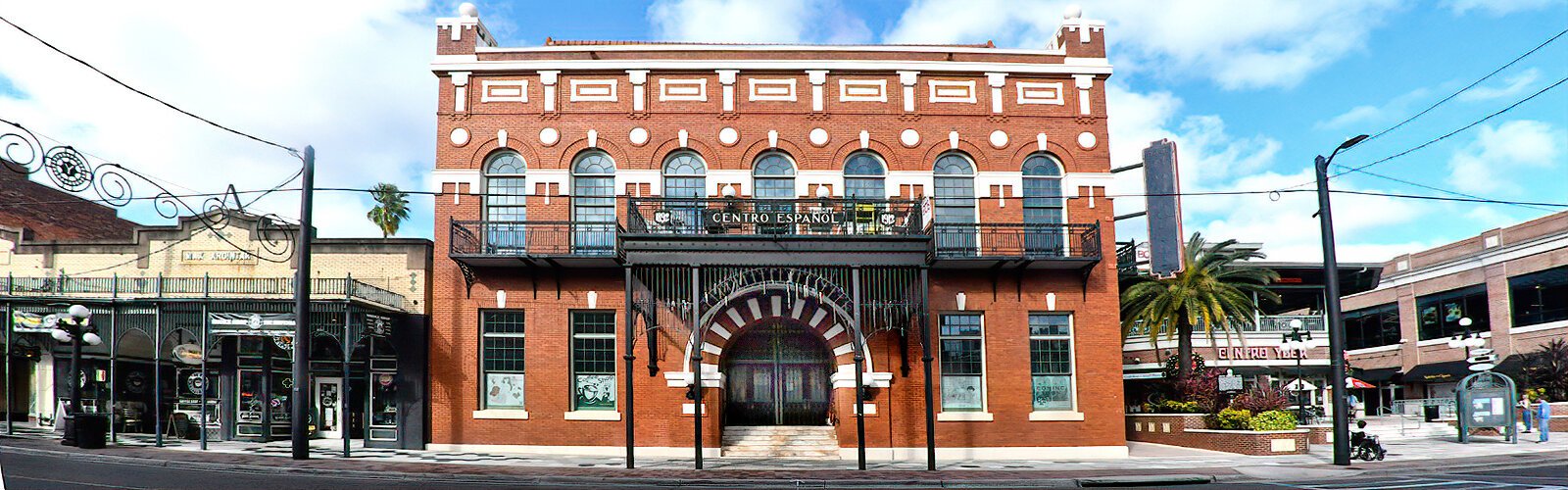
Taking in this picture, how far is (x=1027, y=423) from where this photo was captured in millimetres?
26016

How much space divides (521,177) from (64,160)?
10530mm

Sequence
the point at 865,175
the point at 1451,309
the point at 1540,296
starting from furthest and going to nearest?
the point at 1451,309
the point at 1540,296
the point at 865,175

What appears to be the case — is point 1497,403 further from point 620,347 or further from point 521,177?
point 521,177

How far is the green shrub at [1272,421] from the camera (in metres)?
26.9

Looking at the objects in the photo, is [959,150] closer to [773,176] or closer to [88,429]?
[773,176]

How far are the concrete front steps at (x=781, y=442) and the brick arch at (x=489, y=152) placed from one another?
8.20 metres

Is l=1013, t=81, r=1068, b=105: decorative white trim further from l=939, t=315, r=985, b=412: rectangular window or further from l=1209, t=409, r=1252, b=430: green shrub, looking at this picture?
l=1209, t=409, r=1252, b=430: green shrub

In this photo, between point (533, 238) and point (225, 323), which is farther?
point (533, 238)

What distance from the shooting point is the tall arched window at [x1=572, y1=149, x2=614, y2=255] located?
25688mm

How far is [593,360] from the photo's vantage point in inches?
1028

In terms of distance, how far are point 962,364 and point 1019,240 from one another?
3.31m

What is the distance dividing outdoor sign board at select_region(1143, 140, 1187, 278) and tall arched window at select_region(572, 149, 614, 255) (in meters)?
13.3

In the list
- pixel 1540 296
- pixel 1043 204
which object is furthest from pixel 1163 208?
pixel 1540 296

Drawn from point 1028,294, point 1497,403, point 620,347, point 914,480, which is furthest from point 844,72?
point 1497,403
